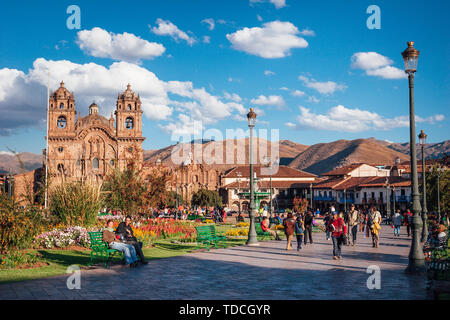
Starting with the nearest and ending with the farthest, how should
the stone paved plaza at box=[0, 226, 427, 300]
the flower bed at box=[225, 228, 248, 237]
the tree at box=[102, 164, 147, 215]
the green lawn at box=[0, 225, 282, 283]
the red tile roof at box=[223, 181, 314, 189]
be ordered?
the stone paved plaza at box=[0, 226, 427, 300]
the green lawn at box=[0, 225, 282, 283]
the tree at box=[102, 164, 147, 215]
the flower bed at box=[225, 228, 248, 237]
the red tile roof at box=[223, 181, 314, 189]

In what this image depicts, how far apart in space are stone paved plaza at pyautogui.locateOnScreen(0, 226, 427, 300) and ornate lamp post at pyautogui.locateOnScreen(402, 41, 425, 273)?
18.0 inches

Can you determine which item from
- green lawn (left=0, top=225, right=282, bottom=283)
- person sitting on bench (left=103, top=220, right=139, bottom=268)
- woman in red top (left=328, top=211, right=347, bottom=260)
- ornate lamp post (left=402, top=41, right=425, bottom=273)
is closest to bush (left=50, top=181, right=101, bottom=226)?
green lawn (left=0, top=225, right=282, bottom=283)

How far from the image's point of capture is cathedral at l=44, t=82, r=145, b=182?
7819 centimetres

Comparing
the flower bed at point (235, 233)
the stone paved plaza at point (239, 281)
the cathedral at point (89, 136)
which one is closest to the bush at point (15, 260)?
the stone paved plaza at point (239, 281)

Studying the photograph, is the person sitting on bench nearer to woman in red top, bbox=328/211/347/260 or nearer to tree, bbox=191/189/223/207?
woman in red top, bbox=328/211/347/260

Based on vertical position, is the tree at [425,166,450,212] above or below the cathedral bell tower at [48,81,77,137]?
below

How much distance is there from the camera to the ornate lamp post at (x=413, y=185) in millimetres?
9719

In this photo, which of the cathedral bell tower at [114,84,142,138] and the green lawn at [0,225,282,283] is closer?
the green lawn at [0,225,282,283]

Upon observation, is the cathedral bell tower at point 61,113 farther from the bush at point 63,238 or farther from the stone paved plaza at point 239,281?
the stone paved plaza at point 239,281

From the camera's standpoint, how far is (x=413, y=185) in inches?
402

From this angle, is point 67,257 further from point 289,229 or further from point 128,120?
point 128,120

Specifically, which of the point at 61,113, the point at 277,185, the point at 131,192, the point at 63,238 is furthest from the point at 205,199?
the point at 63,238
